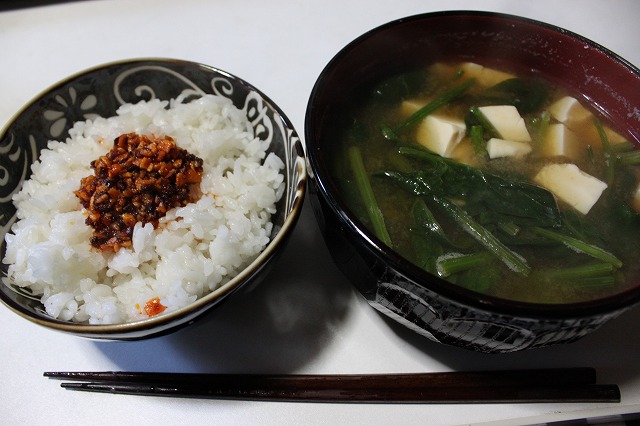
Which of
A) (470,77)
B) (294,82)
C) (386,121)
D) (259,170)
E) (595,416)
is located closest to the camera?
(595,416)

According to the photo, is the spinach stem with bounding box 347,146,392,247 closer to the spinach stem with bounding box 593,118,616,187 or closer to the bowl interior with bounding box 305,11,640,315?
the bowl interior with bounding box 305,11,640,315

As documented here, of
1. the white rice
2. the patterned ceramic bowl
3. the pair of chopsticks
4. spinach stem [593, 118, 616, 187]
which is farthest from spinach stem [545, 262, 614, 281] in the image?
the white rice

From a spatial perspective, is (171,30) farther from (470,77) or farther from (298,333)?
(298,333)

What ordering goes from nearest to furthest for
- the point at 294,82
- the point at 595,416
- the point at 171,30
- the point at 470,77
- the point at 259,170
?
the point at 595,416
the point at 259,170
the point at 470,77
the point at 294,82
the point at 171,30

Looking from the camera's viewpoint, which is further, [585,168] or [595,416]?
[585,168]

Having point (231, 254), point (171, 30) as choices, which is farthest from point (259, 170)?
point (171, 30)

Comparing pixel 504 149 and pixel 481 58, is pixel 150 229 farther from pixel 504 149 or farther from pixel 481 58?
pixel 481 58

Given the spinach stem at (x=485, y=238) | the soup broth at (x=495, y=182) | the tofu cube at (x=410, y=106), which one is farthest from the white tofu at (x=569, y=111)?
the spinach stem at (x=485, y=238)
